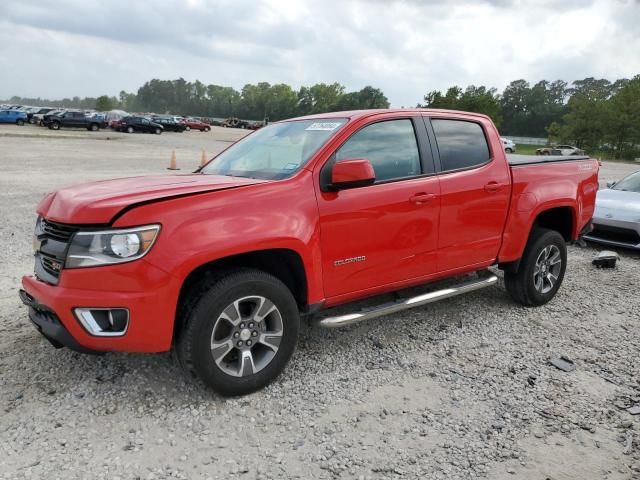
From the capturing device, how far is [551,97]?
12569cm

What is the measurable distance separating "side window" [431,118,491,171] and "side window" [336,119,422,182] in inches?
12.3

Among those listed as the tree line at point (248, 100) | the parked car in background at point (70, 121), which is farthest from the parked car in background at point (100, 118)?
the tree line at point (248, 100)

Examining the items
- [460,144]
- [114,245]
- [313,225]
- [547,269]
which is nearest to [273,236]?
[313,225]

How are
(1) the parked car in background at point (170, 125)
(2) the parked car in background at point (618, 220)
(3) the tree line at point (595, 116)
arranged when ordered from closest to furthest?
(2) the parked car in background at point (618, 220) < (1) the parked car in background at point (170, 125) < (3) the tree line at point (595, 116)

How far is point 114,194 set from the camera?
10.1 feet

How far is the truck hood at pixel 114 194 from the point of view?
286cm

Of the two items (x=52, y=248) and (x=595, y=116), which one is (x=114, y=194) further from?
(x=595, y=116)

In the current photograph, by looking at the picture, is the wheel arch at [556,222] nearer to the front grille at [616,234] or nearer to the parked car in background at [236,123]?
the front grille at [616,234]

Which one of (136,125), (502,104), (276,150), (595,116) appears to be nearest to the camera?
(276,150)

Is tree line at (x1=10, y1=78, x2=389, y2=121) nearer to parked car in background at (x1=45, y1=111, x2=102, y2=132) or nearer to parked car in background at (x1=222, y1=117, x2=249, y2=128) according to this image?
parked car in background at (x1=222, y1=117, x2=249, y2=128)

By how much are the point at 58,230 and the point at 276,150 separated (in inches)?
65.7

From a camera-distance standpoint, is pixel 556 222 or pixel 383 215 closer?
pixel 383 215

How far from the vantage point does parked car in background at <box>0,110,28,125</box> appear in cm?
4066

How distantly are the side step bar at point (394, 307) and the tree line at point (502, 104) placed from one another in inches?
871
